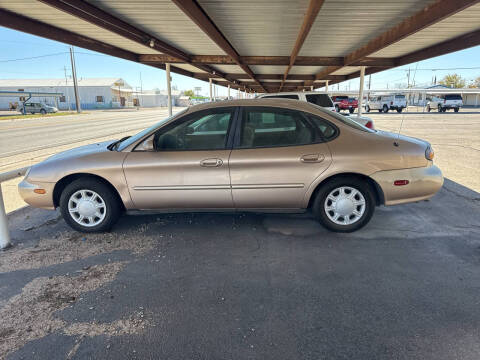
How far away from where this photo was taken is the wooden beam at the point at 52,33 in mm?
5643

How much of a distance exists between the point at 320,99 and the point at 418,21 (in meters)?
5.29

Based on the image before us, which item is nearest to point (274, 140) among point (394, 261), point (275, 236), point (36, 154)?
point (275, 236)

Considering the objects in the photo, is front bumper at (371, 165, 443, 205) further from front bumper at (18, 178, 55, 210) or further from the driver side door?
front bumper at (18, 178, 55, 210)

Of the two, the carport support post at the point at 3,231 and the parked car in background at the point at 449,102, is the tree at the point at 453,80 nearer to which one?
the parked car in background at the point at 449,102

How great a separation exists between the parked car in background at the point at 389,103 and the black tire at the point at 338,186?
37541 mm

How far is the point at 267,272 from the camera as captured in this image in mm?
3232

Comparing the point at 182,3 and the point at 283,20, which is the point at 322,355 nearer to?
the point at 182,3

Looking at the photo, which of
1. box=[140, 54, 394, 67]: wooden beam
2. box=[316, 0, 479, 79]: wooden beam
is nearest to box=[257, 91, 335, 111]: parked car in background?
box=[140, 54, 394, 67]: wooden beam

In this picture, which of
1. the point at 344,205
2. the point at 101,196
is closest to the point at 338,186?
the point at 344,205

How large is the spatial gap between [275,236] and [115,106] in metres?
77.1

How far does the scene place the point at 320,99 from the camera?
11094mm

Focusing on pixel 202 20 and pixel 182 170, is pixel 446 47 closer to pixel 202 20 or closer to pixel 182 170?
pixel 202 20

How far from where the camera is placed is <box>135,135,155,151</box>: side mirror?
3.96 m

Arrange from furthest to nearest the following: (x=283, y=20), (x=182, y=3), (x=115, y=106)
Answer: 1. (x=115, y=106)
2. (x=283, y=20)
3. (x=182, y=3)
